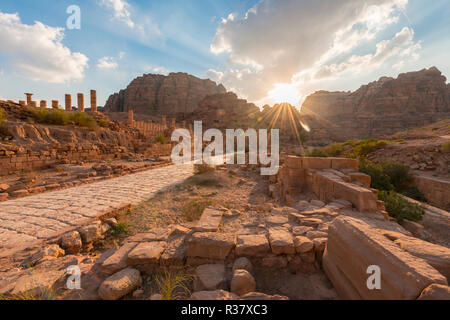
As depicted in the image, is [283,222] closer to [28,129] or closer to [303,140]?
[28,129]

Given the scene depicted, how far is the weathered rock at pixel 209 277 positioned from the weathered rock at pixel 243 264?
157 mm

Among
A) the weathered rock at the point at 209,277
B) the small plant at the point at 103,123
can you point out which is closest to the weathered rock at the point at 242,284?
the weathered rock at the point at 209,277

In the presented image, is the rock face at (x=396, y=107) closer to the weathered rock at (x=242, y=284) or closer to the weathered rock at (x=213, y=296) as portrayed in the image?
the weathered rock at (x=242, y=284)

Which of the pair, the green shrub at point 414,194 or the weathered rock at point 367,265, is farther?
the green shrub at point 414,194

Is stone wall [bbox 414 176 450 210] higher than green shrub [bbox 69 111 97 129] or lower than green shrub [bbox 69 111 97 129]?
lower

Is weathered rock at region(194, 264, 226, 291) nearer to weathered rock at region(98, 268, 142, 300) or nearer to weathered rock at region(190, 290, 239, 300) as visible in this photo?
weathered rock at region(190, 290, 239, 300)

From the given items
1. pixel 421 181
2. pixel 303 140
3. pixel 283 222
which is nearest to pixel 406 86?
pixel 303 140

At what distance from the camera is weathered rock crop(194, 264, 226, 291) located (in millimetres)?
1909

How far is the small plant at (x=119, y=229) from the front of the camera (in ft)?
11.4

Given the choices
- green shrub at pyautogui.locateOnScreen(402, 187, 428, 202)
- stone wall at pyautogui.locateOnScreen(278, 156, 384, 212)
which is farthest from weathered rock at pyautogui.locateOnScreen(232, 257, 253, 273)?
green shrub at pyautogui.locateOnScreen(402, 187, 428, 202)

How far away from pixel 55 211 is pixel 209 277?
415cm

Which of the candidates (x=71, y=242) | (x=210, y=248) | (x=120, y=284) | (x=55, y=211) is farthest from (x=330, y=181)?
(x=55, y=211)

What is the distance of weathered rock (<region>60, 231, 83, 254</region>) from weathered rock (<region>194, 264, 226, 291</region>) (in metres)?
2.11

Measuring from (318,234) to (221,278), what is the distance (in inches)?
58.8
